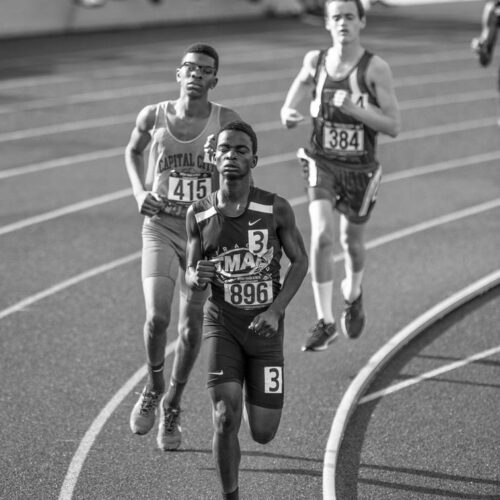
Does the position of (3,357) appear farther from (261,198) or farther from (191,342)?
(261,198)

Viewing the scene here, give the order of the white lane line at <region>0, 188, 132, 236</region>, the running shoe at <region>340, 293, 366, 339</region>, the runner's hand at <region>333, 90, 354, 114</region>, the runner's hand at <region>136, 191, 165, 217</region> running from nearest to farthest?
the runner's hand at <region>136, 191, 165, 217</region>
the runner's hand at <region>333, 90, 354, 114</region>
the running shoe at <region>340, 293, 366, 339</region>
the white lane line at <region>0, 188, 132, 236</region>

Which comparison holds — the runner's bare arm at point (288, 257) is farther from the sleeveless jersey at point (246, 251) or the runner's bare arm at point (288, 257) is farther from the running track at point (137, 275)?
the running track at point (137, 275)

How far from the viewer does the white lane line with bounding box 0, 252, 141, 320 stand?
27.8 ft

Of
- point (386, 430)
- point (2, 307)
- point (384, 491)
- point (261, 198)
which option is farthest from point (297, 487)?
point (2, 307)

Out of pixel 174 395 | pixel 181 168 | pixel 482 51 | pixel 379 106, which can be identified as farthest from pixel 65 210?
pixel 174 395

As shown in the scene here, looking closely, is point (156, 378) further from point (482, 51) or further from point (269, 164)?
point (269, 164)

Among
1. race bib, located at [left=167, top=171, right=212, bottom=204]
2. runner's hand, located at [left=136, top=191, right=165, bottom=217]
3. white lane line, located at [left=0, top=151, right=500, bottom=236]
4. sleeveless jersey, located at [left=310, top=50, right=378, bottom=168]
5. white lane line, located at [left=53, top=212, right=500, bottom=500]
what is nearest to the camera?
white lane line, located at [left=53, top=212, right=500, bottom=500]

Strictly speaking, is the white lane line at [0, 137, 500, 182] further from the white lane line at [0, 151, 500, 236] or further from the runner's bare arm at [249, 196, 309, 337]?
the runner's bare arm at [249, 196, 309, 337]

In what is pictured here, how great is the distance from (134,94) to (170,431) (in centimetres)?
1146

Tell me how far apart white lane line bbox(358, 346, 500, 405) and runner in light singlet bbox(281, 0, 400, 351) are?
1.57ft

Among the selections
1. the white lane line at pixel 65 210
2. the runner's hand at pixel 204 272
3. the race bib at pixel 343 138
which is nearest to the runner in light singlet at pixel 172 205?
the runner's hand at pixel 204 272

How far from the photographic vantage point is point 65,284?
29.8ft

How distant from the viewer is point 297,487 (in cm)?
566

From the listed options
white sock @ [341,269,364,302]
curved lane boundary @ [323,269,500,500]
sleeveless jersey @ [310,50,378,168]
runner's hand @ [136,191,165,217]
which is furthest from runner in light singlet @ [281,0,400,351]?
runner's hand @ [136,191,165,217]
